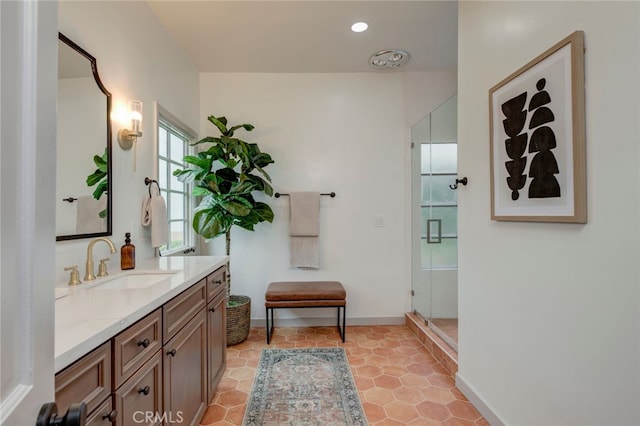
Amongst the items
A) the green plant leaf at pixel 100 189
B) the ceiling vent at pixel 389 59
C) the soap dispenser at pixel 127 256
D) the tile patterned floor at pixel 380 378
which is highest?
the ceiling vent at pixel 389 59

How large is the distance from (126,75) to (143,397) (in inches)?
71.1

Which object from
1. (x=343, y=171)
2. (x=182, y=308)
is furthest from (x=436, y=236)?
(x=182, y=308)

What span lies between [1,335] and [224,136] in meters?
2.54

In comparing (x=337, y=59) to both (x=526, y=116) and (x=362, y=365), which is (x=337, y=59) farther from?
(x=362, y=365)

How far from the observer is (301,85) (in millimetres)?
3152

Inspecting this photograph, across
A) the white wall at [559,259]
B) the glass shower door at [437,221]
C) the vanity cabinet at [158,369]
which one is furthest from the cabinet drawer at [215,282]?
the glass shower door at [437,221]

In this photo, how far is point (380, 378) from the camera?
2145 millimetres

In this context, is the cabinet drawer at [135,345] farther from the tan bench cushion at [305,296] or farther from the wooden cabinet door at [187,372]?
the tan bench cushion at [305,296]

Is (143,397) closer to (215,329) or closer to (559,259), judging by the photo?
(215,329)

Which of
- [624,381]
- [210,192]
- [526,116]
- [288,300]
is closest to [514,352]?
[624,381]

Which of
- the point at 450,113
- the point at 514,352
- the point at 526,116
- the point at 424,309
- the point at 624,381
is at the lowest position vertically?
the point at 424,309

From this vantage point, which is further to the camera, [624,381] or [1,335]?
[624,381]

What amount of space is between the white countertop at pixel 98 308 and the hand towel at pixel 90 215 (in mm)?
255

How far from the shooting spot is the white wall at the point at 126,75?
147 centimetres
